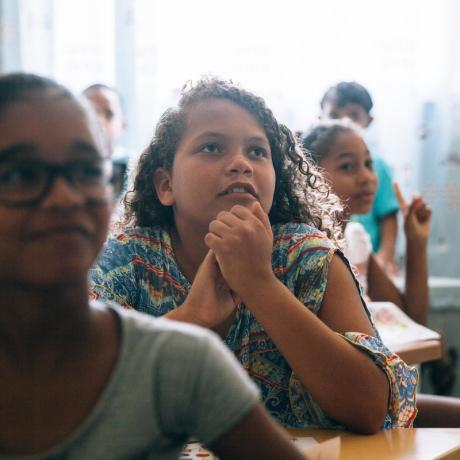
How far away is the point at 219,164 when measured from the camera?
4.50 ft

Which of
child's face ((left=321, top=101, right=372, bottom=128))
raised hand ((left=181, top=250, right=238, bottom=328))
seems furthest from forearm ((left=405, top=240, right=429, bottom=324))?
raised hand ((left=181, top=250, right=238, bottom=328))

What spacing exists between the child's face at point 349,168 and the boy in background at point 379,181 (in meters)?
0.69

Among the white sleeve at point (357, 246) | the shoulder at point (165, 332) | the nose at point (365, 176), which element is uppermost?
the shoulder at point (165, 332)

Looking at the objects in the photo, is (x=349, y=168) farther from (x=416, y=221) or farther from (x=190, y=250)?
(x=190, y=250)

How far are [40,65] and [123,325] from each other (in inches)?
119

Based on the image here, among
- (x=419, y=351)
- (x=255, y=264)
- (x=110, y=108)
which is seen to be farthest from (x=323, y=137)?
(x=255, y=264)

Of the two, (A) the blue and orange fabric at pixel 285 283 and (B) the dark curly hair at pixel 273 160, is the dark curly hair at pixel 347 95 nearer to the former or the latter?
(B) the dark curly hair at pixel 273 160

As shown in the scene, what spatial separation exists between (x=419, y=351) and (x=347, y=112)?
5.24 ft

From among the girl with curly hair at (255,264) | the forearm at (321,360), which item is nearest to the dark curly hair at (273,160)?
the girl with curly hair at (255,264)

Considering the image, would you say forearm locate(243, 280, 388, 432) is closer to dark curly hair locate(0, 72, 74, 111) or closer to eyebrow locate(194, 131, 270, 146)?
eyebrow locate(194, 131, 270, 146)

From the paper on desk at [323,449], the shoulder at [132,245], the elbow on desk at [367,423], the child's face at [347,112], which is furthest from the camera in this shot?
the child's face at [347,112]

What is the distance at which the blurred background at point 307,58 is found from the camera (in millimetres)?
3299

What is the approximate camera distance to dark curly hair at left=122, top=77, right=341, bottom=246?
1.46 metres

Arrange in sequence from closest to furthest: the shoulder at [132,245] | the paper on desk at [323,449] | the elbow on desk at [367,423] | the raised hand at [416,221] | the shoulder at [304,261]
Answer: the paper on desk at [323,449]
the elbow on desk at [367,423]
the shoulder at [304,261]
the shoulder at [132,245]
the raised hand at [416,221]
